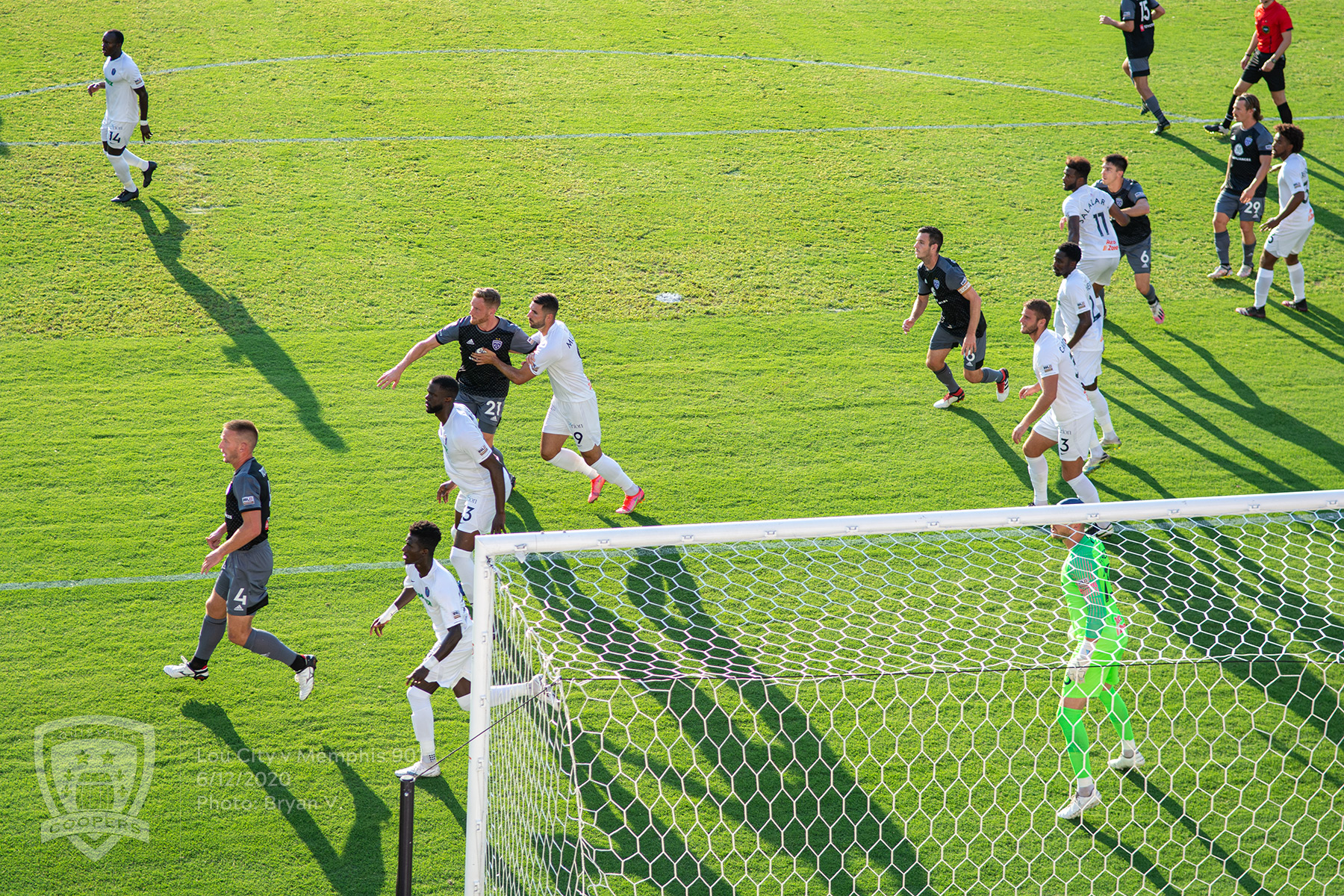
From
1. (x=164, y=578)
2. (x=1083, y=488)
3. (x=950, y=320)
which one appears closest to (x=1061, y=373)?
(x=1083, y=488)

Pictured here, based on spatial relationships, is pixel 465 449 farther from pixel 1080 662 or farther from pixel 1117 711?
pixel 1117 711

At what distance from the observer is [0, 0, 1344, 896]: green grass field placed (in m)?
6.03

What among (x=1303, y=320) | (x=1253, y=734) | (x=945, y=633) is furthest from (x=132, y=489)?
(x=1303, y=320)

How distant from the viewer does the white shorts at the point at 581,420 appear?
8.03 m

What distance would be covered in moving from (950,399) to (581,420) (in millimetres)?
3503

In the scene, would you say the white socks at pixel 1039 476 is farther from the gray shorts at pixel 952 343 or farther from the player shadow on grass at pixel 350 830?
the player shadow on grass at pixel 350 830

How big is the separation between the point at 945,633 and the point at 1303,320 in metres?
6.85

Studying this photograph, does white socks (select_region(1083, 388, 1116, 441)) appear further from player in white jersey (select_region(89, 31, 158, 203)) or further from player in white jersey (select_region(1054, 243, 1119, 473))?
player in white jersey (select_region(89, 31, 158, 203))

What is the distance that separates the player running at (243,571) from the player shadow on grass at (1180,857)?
14.6ft

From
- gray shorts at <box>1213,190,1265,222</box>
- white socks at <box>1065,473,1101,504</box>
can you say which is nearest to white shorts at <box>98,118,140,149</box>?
white socks at <box>1065,473,1101,504</box>

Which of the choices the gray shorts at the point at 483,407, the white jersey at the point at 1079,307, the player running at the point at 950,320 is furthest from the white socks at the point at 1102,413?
the gray shorts at the point at 483,407

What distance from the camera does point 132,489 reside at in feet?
27.3

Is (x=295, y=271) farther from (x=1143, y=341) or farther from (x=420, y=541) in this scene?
(x=1143, y=341)

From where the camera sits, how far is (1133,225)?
10.5 m
